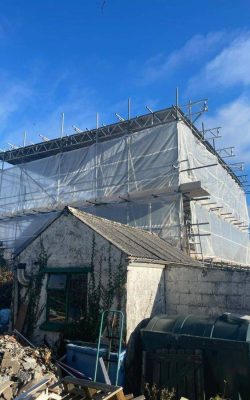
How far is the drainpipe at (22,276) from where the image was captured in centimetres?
1124

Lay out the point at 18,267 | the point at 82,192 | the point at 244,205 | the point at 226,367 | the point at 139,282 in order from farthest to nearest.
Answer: the point at 244,205
the point at 82,192
the point at 18,267
the point at 139,282
the point at 226,367

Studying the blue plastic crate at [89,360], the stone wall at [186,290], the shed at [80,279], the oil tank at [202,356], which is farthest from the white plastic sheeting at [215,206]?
the blue plastic crate at [89,360]

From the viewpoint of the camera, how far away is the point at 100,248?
10.2 metres

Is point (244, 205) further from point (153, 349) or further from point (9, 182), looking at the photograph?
point (153, 349)

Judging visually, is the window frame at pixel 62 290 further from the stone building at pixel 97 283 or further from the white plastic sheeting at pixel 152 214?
the white plastic sheeting at pixel 152 214

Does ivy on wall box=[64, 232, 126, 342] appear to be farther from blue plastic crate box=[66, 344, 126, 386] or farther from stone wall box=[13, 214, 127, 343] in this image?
blue plastic crate box=[66, 344, 126, 386]

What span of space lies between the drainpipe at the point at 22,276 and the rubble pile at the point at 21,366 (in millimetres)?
2245

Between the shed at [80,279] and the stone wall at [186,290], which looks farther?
the stone wall at [186,290]

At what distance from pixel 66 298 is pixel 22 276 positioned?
1900 millimetres

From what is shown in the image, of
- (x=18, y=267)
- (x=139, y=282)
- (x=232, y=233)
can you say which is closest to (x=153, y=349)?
(x=139, y=282)

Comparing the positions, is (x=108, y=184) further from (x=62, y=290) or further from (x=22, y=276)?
(x=62, y=290)

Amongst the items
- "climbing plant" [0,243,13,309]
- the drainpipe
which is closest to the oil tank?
the drainpipe

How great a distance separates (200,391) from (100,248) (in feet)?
14.6

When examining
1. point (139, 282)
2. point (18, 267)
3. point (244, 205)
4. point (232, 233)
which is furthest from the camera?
point (244, 205)
